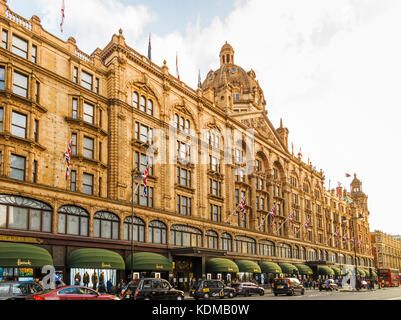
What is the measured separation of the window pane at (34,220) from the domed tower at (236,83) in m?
52.9

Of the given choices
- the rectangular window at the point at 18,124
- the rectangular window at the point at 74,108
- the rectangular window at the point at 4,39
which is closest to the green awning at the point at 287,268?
the rectangular window at the point at 74,108

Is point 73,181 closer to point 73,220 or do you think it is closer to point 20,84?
point 73,220

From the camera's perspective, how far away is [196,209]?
5041cm

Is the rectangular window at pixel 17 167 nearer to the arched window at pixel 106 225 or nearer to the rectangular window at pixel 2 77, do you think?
the rectangular window at pixel 2 77

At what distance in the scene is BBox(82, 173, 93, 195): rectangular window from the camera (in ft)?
123

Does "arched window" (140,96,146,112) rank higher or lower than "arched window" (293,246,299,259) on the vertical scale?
higher

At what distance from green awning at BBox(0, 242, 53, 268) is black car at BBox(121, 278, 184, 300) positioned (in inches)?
300

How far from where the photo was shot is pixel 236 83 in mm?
90938

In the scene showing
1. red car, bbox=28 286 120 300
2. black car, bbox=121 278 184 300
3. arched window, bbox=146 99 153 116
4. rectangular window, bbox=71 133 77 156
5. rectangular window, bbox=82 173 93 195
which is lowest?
black car, bbox=121 278 184 300

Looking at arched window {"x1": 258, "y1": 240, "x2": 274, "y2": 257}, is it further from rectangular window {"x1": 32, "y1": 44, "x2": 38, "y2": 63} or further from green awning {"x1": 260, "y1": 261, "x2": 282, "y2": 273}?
rectangular window {"x1": 32, "y1": 44, "x2": 38, "y2": 63}

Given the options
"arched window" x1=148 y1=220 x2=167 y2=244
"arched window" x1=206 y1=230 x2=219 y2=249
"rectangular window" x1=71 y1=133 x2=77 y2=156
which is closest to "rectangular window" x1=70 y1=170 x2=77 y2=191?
"rectangular window" x1=71 y1=133 x2=77 y2=156

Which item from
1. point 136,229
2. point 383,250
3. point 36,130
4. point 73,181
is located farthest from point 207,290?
point 383,250

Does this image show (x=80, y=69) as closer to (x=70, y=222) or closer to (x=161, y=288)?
(x=70, y=222)

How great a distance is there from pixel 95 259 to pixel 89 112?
1419 centimetres
